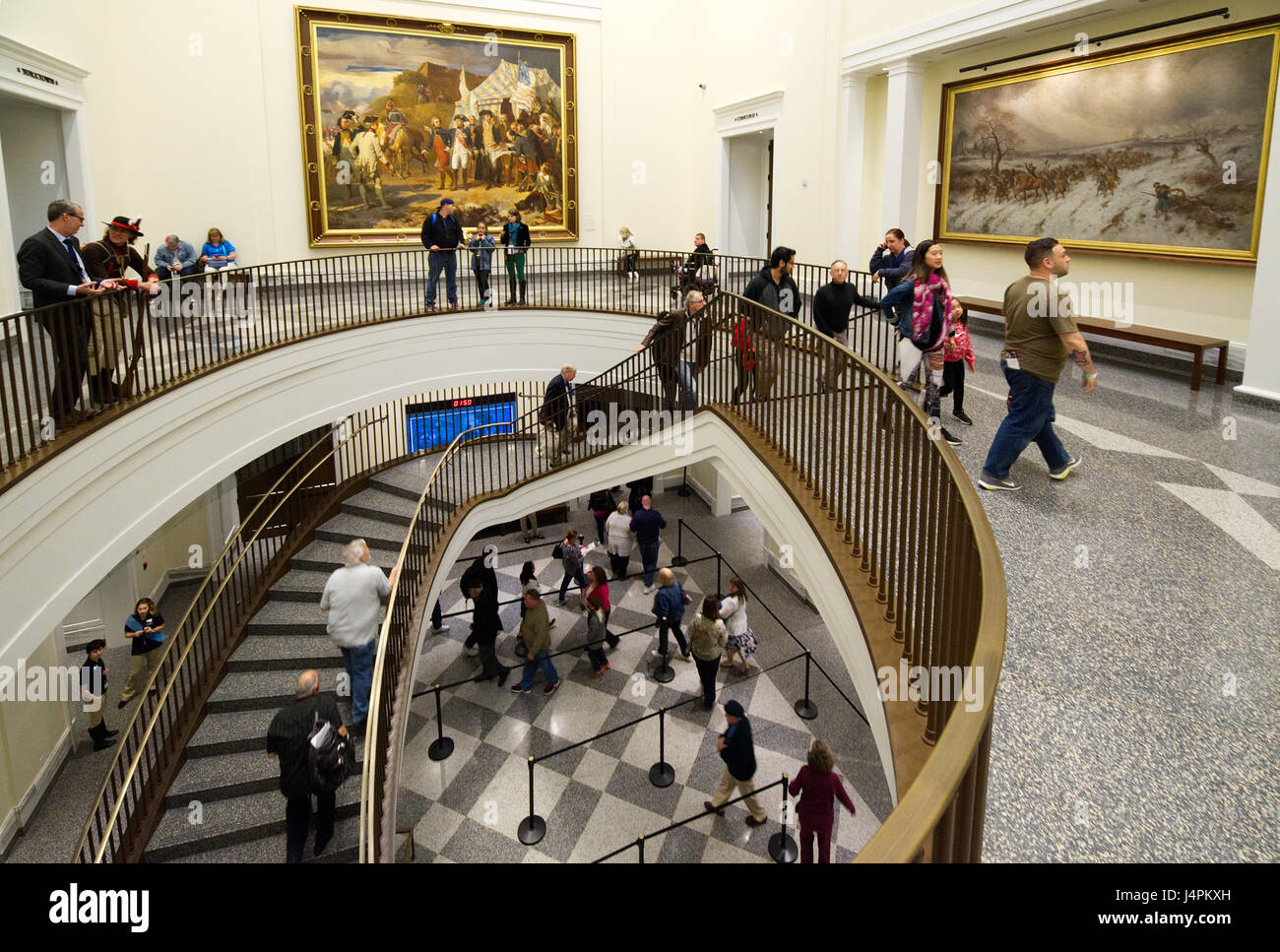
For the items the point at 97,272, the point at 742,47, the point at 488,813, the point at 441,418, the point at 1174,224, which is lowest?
the point at 488,813

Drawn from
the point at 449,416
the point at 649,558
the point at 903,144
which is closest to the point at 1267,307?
the point at 903,144

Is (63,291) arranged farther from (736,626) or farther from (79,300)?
(736,626)

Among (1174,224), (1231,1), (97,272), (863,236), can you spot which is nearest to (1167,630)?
(1174,224)

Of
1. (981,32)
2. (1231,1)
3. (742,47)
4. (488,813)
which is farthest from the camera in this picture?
→ (742,47)

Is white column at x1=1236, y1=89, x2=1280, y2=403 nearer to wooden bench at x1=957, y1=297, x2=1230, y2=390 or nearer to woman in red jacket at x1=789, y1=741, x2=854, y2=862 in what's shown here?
wooden bench at x1=957, y1=297, x2=1230, y2=390

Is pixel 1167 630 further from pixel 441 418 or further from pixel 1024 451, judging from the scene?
pixel 441 418

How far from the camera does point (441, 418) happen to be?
1673cm

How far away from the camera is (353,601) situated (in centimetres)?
745

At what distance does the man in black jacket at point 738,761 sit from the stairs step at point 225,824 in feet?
12.1

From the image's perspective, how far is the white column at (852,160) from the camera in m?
12.9

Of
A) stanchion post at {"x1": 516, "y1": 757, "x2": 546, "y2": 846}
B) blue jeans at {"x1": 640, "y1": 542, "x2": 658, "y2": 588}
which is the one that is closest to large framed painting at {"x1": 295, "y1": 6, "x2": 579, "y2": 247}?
blue jeans at {"x1": 640, "y1": 542, "x2": 658, "y2": 588}

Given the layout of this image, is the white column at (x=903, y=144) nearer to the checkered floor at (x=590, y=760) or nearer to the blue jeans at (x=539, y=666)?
the checkered floor at (x=590, y=760)
